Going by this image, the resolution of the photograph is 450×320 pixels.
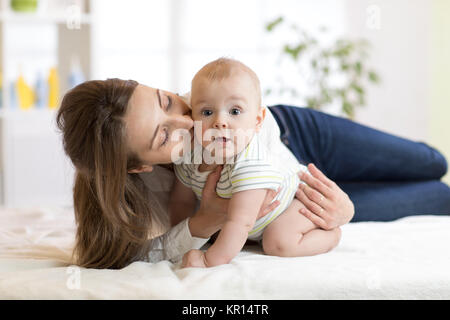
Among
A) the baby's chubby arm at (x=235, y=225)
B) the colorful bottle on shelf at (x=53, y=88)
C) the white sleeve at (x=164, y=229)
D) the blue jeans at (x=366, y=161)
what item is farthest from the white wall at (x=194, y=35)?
the baby's chubby arm at (x=235, y=225)

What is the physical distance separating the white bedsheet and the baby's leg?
0.10 ft

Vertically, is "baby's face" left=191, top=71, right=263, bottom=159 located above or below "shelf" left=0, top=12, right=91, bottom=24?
below

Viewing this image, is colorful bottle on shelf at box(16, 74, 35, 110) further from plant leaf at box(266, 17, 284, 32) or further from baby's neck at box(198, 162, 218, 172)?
baby's neck at box(198, 162, 218, 172)

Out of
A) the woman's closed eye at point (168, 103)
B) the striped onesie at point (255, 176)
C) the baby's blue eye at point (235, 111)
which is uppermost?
the woman's closed eye at point (168, 103)

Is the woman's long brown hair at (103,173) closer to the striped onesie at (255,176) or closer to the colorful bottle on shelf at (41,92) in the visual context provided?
the striped onesie at (255,176)

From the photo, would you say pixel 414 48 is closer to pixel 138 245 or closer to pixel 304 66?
pixel 304 66

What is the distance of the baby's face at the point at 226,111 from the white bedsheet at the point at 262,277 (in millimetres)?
263

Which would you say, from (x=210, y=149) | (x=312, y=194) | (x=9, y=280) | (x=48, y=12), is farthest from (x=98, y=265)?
(x=48, y=12)

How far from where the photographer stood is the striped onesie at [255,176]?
1111 millimetres

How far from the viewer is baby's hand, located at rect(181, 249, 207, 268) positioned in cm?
111

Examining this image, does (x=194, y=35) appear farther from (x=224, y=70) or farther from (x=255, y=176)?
(x=255, y=176)

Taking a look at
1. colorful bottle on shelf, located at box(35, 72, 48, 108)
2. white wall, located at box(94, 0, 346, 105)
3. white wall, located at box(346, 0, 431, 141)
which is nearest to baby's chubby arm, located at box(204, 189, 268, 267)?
colorful bottle on shelf, located at box(35, 72, 48, 108)

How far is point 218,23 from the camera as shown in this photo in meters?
4.00

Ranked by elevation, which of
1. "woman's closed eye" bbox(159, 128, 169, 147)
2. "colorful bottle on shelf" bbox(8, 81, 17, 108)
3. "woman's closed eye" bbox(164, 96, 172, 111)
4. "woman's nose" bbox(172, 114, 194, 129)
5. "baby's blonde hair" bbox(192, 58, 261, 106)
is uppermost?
"baby's blonde hair" bbox(192, 58, 261, 106)
